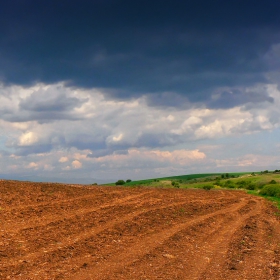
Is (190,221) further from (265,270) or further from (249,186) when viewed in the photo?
(249,186)

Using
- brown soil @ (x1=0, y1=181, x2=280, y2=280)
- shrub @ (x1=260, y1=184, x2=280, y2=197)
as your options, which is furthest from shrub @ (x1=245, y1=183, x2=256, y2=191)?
brown soil @ (x1=0, y1=181, x2=280, y2=280)

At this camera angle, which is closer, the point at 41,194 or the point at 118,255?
the point at 118,255

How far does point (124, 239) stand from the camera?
51.0ft

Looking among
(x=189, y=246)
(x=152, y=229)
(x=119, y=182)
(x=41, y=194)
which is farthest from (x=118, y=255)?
(x=119, y=182)

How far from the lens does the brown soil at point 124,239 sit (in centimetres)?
1152

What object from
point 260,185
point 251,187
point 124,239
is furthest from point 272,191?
point 124,239

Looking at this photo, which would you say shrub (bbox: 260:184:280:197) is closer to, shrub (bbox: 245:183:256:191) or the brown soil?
shrub (bbox: 245:183:256:191)

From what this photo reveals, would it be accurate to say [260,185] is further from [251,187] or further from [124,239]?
[124,239]

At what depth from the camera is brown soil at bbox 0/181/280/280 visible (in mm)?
11523

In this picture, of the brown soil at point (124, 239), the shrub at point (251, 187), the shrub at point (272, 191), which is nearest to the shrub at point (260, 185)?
the shrub at point (251, 187)

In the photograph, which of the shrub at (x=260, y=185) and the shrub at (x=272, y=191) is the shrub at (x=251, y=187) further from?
the shrub at (x=272, y=191)

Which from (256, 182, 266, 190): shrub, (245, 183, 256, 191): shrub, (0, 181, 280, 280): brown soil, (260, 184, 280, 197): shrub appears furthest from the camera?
(245, 183, 256, 191): shrub

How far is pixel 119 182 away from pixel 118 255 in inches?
1804

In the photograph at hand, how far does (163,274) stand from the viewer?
11.2 m
